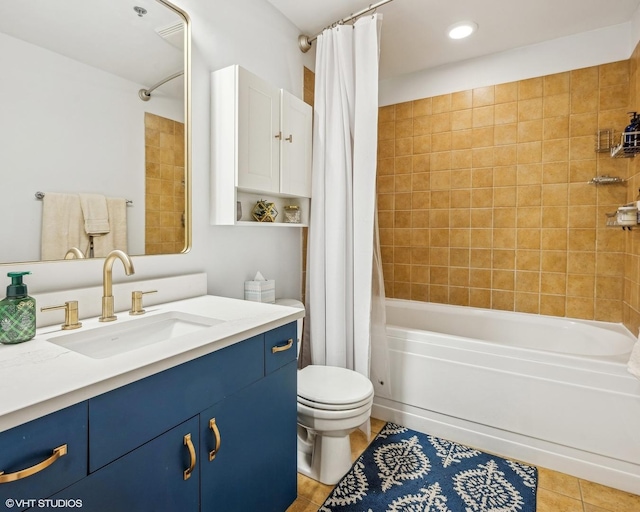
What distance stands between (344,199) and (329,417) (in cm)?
114

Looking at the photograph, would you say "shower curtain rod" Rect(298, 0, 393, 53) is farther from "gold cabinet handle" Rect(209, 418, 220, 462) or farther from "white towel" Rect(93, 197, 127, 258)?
"gold cabinet handle" Rect(209, 418, 220, 462)

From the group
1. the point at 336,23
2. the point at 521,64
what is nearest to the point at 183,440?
the point at 336,23

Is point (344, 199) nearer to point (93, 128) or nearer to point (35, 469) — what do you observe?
point (93, 128)

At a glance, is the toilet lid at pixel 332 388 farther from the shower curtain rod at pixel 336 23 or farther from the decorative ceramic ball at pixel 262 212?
the shower curtain rod at pixel 336 23

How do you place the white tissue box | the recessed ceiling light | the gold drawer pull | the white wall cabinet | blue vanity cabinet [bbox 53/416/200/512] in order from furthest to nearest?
1. the recessed ceiling light
2. the white tissue box
3. the white wall cabinet
4. the gold drawer pull
5. blue vanity cabinet [bbox 53/416/200/512]

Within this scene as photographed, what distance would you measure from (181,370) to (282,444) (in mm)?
620

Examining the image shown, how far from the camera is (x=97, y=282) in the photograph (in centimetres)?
132

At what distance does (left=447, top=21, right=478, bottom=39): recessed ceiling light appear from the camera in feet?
7.25

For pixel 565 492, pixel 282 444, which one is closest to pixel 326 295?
pixel 282 444

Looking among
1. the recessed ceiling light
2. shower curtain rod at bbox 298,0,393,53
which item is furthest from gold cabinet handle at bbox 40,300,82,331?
the recessed ceiling light

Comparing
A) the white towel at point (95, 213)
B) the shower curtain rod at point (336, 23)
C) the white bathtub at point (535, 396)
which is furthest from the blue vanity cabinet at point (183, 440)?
the shower curtain rod at point (336, 23)

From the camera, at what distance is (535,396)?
1.80 m

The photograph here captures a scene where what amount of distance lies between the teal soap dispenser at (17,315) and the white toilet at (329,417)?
105 cm

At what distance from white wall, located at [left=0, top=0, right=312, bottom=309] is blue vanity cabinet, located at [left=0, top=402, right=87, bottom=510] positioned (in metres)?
0.63
